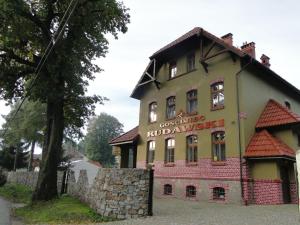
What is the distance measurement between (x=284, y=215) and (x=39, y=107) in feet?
98.6

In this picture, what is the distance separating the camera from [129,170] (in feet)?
38.1

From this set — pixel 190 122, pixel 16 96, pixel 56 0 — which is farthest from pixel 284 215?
pixel 16 96

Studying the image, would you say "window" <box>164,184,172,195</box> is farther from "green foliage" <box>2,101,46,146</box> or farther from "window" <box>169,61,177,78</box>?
"green foliage" <box>2,101,46,146</box>

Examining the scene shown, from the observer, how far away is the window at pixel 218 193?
1677cm

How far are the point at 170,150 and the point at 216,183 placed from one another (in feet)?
15.7

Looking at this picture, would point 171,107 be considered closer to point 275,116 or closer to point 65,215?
point 275,116

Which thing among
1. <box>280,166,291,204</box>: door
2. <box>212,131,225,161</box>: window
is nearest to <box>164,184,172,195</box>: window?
<box>212,131,225,161</box>: window

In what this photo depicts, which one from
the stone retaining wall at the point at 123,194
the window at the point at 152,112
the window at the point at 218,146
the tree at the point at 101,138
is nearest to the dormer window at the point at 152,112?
the window at the point at 152,112

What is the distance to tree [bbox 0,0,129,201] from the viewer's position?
1658cm

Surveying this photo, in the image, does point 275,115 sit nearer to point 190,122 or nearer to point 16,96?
point 190,122

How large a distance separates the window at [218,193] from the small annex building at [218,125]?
0.06m

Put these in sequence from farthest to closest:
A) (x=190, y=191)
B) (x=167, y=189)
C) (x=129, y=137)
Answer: (x=129, y=137) < (x=167, y=189) < (x=190, y=191)

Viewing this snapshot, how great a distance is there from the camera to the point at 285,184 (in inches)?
642

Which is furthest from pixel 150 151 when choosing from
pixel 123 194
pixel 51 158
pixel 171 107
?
pixel 123 194
